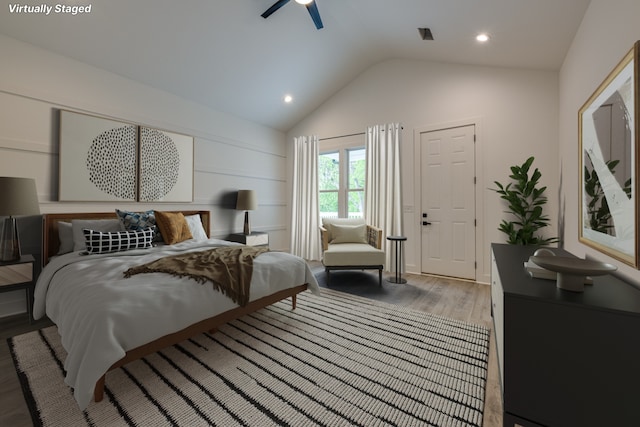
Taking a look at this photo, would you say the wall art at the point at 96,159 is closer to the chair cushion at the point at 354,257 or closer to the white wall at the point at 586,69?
the chair cushion at the point at 354,257

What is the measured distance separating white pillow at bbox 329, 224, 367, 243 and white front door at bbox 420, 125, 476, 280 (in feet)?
3.06

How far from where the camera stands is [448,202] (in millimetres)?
3967

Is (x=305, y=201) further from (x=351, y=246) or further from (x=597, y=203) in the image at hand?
(x=597, y=203)

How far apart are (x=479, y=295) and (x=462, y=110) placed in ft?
8.26

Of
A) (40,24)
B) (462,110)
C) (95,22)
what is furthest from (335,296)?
(40,24)

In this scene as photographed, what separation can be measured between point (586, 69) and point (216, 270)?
3.24 meters

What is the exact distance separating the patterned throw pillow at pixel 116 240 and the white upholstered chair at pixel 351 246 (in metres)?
2.06

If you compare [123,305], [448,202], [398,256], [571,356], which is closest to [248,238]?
[398,256]

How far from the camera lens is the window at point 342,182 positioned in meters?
4.98

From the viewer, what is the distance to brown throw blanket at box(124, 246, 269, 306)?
6.33 ft

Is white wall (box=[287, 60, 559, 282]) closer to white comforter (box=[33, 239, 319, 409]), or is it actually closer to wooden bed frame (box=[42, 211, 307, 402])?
wooden bed frame (box=[42, 211, 307, 402])

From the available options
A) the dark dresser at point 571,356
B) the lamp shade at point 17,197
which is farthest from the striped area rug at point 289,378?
the lamp shade at point 17,197

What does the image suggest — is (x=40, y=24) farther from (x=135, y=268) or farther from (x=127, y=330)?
(x=127, y=330)

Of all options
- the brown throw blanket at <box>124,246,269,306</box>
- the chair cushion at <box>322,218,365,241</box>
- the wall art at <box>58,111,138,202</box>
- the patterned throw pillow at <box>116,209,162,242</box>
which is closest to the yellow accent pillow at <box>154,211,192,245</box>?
the patterned throw pillow at <box>116,209,162,242</box>
